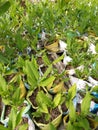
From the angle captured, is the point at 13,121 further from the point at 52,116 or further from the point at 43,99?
the point at 52,116

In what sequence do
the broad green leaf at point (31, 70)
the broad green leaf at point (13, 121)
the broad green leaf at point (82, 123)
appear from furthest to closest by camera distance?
the broad green leaf at point (31, 70)
the broad green leaf at point (82, 123)
the broad green leaf at point (13, 121)

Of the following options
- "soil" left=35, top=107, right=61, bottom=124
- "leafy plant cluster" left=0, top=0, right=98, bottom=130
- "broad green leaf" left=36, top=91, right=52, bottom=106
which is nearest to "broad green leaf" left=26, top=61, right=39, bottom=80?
"leafy plant cluster" left=0, top=0, right=98, bottom=130

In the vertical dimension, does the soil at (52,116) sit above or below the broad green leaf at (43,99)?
below

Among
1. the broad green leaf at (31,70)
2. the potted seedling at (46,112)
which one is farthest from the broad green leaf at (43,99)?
the broad green leaf at (31,70)

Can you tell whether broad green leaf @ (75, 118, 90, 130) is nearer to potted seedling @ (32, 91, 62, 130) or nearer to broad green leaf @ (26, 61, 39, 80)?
potted seedling @ (32, 91, 62, 130)

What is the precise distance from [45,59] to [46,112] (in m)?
0.43

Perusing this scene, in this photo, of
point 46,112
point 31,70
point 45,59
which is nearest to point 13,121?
point 46,112

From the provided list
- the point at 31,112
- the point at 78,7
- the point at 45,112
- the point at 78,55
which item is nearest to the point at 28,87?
the point at 31,112

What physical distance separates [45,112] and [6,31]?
96 cm

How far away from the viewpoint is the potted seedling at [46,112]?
1389mm

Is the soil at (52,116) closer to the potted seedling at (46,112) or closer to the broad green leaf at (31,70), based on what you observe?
the potted seedling at (46,112)

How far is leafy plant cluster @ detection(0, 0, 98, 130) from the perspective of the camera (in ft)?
4.53

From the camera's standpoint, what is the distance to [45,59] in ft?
5.57

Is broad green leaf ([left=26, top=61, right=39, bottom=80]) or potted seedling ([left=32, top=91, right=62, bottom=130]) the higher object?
broad green leaf ([left=26, top=61, right=39, bottom=80])
